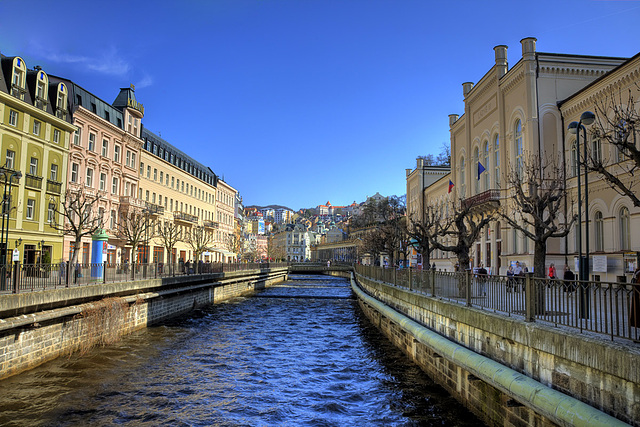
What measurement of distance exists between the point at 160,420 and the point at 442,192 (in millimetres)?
47887

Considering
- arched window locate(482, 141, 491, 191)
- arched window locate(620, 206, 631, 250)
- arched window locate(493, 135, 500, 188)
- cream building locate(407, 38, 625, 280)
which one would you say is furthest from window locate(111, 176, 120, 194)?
arched window locate(620, 206, 631, 250)

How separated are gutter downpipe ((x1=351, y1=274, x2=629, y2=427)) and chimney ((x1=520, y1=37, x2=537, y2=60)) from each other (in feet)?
83.1

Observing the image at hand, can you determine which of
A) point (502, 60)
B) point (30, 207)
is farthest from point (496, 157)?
point (30, 207)

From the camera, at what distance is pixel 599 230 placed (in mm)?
25953

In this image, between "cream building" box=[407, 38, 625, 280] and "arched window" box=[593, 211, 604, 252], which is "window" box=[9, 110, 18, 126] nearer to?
"cream building" box=[407, 38, 625, 280]

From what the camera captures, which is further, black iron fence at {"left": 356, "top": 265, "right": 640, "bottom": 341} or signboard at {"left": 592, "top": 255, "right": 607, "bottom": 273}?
signboard at {"left": 592, "top": 255, "right": 607, "bottom": 273}

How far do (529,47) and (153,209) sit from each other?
38.8 metres

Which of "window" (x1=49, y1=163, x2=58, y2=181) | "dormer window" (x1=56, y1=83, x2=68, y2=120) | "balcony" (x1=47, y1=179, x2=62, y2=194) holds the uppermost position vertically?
"dormer window" (x1=56, y1=83, x2=68, y2=120)

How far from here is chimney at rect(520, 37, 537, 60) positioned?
102 feet

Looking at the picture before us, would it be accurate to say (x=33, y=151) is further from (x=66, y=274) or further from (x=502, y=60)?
(x=502, y=60)

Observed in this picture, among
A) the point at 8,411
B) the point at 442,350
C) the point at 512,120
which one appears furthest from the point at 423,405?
the point at 512,120

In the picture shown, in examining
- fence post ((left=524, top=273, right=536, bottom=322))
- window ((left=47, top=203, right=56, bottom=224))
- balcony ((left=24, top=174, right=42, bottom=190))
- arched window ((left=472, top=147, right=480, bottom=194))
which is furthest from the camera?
arched window ((left=472, top=147, right=480, bottom=194))

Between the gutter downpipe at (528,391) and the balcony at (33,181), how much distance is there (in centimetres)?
3079

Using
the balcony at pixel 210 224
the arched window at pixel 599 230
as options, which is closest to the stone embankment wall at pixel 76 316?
the arched window at pixel 599 230
